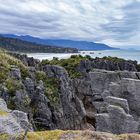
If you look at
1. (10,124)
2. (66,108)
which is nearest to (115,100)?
→ (66,108)

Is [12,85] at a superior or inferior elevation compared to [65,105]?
superior

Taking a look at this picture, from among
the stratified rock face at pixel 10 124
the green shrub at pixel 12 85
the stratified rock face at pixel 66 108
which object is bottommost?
the stratified rock face at pixel 66 108

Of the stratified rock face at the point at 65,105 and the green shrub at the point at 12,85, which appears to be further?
the stratified rock face at the point at 65,105

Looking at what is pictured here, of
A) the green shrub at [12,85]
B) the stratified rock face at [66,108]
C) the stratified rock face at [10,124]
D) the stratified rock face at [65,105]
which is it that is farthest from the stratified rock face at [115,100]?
the stratified rock face at [10,124]

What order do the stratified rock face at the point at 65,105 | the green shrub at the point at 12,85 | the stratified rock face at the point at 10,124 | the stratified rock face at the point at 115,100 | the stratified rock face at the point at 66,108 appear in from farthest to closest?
the stratified rock face at the point at 66,108 → the stratified rock face at the point at 115,100 → the stratified rock face at the point at 65,105 → the green shrub at the point at 12,85 → the stratified rock face at the point at 10,124

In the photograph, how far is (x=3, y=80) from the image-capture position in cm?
3725

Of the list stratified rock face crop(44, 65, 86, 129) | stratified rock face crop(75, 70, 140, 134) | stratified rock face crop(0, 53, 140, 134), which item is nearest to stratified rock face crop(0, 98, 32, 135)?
stratified rock face crop(0, 53, 140, 134)

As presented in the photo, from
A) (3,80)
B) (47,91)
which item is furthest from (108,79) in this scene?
(3,80)

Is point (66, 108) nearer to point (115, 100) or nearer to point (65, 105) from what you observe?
point (65, 105)

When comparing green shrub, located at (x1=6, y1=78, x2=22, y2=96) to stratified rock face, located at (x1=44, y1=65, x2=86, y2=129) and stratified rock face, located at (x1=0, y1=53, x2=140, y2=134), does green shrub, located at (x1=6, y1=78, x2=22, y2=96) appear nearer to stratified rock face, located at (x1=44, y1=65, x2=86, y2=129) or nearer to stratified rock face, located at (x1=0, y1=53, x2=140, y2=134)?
stratified rock face, located at (x1=0, y1=53, x2=140, y2=134)

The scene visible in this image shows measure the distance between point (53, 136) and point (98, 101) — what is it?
42.3 m

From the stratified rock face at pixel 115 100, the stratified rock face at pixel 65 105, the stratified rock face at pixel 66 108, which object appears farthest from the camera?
the stratified rock face at pixel 66 108

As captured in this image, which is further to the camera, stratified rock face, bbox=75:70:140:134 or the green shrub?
stratified rock face, bbox=75:70:140:134

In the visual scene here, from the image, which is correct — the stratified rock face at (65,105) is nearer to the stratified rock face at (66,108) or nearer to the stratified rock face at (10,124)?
the stratified rock face at (66,108)
